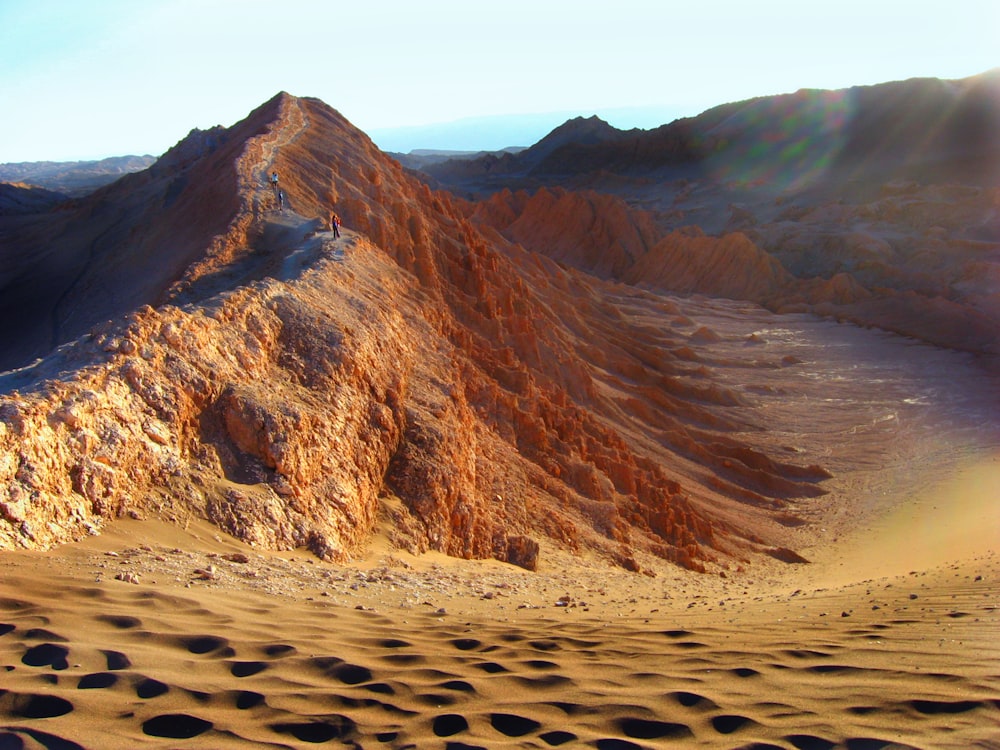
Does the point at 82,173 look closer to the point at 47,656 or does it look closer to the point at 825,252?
the point at 825,252

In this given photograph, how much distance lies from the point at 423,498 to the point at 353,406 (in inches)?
45.4

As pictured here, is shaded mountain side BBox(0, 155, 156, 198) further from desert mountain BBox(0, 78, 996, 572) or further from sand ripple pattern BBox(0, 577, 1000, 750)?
sand ripple pattern BBox(0, 577, 1000, 750)

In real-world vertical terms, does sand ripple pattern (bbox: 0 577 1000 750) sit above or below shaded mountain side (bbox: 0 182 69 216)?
below

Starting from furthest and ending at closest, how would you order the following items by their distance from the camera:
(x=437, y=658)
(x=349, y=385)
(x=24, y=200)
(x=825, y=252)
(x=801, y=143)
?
1. (x=801, y=143)
2. (x=24, y=200)
3. (x=825, y=252)
4. (x=349, y=385)
5. (x=437, y=658)

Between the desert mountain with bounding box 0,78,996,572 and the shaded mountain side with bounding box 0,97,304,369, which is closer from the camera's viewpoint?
the desert mountain with bounding box 0,78,996,572

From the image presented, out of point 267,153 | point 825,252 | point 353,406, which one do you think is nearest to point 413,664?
point 353,406

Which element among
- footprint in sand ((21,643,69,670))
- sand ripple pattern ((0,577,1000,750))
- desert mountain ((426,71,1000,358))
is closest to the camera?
sand ripple pattern ((0,577,1000,750))

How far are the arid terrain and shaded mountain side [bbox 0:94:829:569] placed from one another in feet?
0.15

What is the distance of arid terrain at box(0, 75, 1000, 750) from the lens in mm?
4195

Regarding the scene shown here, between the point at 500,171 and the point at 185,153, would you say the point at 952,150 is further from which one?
the point at 185,153

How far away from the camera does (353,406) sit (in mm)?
9188

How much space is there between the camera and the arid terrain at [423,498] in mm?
4195

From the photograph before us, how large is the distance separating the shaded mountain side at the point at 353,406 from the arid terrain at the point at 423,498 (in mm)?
45

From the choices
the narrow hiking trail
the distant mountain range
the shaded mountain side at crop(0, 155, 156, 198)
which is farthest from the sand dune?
the shaded mountain side at crop(0, 155, 156, 198)
